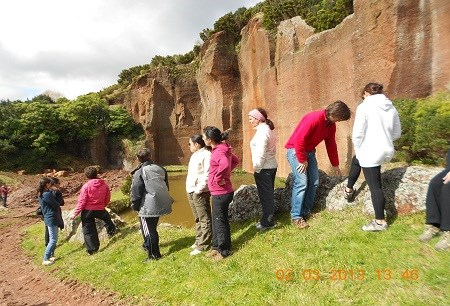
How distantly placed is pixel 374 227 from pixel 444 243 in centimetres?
85

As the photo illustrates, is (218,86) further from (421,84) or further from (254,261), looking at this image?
(254,261)

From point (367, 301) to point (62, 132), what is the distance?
115 feet

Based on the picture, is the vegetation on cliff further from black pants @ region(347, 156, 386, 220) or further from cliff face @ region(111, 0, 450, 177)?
black pants @ region(347, 156, 386, 220)

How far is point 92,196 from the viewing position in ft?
22.2

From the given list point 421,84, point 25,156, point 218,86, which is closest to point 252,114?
point 421,84

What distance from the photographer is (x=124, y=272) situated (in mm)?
5188

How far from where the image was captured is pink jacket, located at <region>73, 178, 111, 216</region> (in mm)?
6664

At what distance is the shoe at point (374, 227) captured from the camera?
4.06m

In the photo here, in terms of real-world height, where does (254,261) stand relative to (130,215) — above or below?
above

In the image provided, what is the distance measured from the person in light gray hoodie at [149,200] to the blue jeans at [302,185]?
7.17 feet

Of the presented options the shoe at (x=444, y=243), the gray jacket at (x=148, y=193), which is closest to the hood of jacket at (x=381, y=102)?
the shoe at (x=444, y=243)

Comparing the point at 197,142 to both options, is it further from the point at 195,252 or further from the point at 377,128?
the point at 377,128

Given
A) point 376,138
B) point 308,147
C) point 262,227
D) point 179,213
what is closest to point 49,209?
point 262,227

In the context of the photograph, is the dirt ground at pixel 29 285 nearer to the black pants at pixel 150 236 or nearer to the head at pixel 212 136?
the black pants at pixel 150 236
